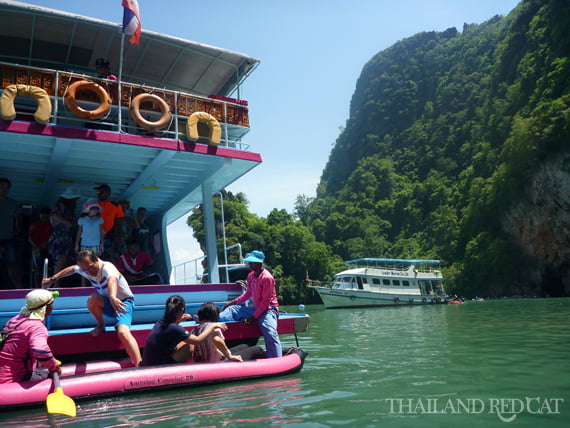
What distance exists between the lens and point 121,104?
894 cm

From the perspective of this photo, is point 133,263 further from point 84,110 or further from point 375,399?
point 375,399

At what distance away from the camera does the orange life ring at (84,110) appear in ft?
24.9

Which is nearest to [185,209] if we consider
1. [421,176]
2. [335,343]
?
[335,343]

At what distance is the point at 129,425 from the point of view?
160 inches

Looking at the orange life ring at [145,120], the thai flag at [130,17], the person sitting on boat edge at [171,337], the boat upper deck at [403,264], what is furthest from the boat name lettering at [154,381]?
the boat upper deck at [403,264]

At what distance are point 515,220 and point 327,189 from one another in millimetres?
79303

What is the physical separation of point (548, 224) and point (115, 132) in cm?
4231

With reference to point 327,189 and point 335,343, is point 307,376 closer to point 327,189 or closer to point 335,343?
point 335,343

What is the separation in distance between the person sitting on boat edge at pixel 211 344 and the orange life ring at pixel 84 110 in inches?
152

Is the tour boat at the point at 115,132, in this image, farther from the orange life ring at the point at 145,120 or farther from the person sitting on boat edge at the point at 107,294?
the person sitting on boat edge at the point at 107,294

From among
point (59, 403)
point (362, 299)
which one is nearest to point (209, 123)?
point (59, 403)

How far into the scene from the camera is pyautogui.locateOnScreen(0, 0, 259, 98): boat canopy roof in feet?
29.5

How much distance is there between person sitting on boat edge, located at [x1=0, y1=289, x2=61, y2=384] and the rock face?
4181 centimetres

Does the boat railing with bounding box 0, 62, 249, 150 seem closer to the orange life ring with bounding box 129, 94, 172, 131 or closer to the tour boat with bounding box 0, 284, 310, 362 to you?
the orange life ring with bounding box 129, 94, 172, 131
